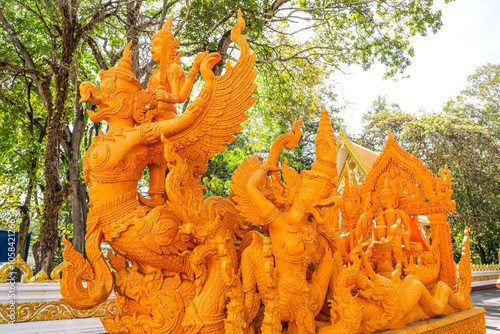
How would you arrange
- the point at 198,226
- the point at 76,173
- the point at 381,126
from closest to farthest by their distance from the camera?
1. the point at 198,226
2. the point at 76,173
3. the point at 381,126

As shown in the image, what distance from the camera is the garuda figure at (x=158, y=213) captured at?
5.74 feet

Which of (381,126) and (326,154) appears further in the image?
(381,126)

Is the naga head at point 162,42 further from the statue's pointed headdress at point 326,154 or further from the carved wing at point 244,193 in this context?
the statue's pointed headdress at point 326,154

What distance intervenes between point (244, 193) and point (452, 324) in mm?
2232

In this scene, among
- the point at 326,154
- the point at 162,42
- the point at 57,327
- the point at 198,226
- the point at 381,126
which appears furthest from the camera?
the point at 381,126

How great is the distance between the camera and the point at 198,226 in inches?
69.8

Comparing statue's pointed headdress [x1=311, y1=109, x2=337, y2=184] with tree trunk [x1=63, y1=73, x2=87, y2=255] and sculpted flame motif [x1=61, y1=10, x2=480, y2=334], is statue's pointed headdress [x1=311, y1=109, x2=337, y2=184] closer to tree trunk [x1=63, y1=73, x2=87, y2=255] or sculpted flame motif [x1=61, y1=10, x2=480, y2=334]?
sculpted flame motif [x1=61, y1=10, x2=480, y2=334]

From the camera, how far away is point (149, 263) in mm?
1843

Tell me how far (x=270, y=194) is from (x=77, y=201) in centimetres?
693

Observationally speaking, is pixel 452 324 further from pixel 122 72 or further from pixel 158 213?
→ pixel 122 72

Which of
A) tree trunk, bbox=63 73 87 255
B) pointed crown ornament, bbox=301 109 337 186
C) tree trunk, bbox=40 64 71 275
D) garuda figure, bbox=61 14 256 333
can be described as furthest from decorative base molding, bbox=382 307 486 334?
tree trunk, bbox=63 73 87 255

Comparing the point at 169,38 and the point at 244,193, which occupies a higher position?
the point at 169,38

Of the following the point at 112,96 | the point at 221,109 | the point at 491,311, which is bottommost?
the point at 491,311

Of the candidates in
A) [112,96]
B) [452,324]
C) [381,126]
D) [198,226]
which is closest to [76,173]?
[112,96]
